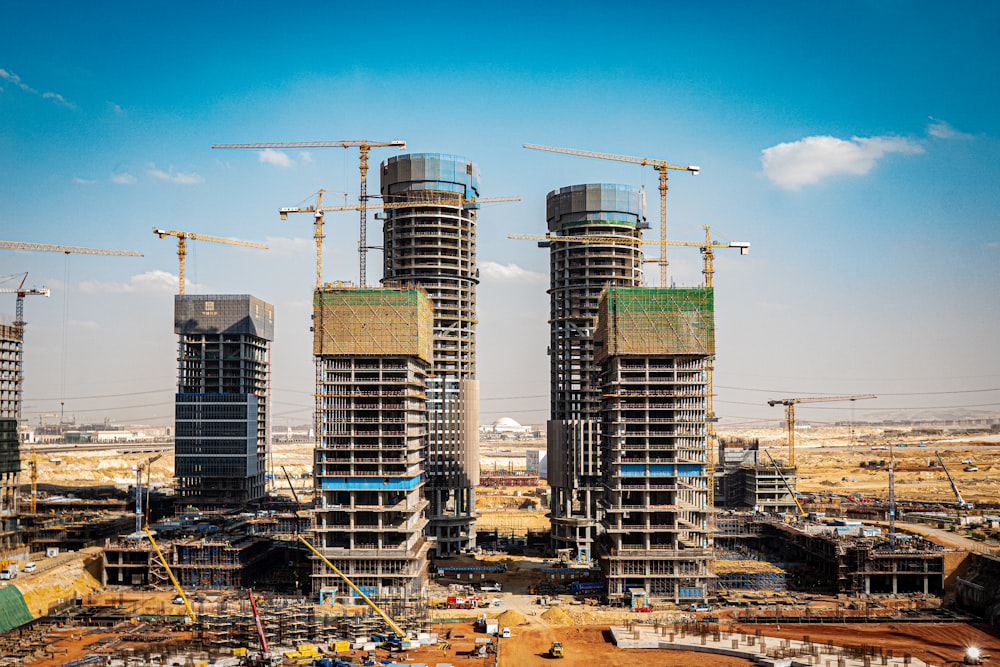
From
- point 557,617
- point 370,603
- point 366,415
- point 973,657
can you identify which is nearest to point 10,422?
point 366,415

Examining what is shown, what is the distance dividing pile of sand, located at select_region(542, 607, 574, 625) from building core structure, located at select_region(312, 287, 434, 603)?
870 inches

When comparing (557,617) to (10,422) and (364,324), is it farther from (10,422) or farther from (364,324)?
(10,422)

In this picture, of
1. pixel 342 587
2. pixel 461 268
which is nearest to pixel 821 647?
pixel 342 587

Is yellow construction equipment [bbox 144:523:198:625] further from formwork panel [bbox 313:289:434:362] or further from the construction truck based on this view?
the construction truck

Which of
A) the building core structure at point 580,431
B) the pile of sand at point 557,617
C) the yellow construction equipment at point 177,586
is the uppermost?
the building core structure at point 580,431

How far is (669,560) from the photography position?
145 metres

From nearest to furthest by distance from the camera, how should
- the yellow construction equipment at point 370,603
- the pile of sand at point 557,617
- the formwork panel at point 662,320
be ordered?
the yellow construction equipment at point 370,603 → the pile of sand at point 557,617 → the formwork panel at point 662,320

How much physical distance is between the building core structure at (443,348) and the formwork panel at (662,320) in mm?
54257

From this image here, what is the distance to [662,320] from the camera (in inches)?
5832

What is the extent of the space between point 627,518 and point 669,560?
29.8ft

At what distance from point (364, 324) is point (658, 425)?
4936 centimetres

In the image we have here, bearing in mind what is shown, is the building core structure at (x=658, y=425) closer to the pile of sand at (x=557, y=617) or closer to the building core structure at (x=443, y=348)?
the pile of sand at (x=557, y=617)

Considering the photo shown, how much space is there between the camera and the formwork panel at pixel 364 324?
148 meters

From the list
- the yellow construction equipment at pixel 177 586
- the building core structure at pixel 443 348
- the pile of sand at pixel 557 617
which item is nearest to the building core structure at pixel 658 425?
the pile of sand at pixel 557 617
